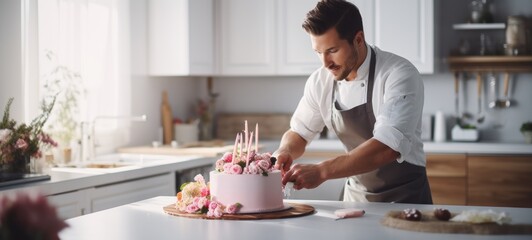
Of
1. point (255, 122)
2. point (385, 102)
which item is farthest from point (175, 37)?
point (385, 102)

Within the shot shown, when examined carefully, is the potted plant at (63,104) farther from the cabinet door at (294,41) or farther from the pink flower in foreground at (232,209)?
the pink flower in foreground at (232,209)

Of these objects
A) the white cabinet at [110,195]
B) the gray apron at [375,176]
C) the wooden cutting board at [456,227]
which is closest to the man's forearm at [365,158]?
the gray apron at [375,176]

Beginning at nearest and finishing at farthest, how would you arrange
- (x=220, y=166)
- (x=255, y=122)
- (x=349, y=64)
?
(x=220, y=166) → (x=349, y=64) → (x=255, y=122)

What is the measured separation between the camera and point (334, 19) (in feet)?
9.66

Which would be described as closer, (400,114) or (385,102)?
(400,114)

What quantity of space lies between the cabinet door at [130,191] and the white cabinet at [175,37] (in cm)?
111

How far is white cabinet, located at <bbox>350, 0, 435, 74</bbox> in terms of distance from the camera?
16.8 ft

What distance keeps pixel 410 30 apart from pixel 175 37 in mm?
1625

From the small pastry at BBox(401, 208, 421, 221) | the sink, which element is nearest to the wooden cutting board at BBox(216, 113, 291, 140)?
the sink

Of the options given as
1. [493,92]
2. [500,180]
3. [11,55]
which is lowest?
[500,180]

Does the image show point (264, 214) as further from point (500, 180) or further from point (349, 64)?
point (500, 180)

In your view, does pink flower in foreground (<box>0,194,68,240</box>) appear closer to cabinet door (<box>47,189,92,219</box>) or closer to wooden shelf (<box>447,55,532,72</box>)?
cabinet door (<box>47,189,92,219</box>)

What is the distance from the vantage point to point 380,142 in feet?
9.00

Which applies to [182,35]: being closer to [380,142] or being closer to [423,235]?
[380,142]
